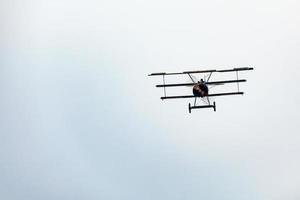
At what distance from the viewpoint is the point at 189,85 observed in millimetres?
86875

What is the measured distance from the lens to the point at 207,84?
86438 millimetres

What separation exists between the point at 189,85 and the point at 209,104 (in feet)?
17.4

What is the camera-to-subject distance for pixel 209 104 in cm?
8769

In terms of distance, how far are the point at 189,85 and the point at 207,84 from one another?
3.35m

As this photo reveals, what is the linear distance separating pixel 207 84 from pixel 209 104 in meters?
3.97
